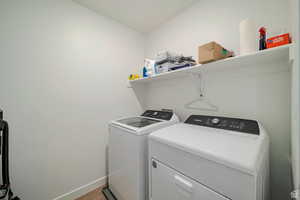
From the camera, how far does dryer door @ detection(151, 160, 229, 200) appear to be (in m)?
0.63

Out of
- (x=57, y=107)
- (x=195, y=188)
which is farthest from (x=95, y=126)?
(x=195, y=188)

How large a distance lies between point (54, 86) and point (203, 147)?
1717mm

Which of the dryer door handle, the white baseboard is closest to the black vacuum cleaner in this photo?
the white baseboard

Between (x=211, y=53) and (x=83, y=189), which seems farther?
(x=83, y=189)

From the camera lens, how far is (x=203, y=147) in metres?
0.68

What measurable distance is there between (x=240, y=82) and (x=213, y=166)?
3.16 feet

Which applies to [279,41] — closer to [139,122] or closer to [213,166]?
[213,166]

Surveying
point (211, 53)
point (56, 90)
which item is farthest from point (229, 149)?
point (56, 90)

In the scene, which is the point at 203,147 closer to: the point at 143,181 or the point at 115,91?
the point at 143,181

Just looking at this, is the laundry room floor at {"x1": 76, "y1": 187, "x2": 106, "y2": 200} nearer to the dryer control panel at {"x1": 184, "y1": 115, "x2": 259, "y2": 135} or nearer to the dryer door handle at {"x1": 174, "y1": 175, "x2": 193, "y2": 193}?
the dryer door handle at {"x1": 174, "y1": 175, "x2": 193, "y2": 193}

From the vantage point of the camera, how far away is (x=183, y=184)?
0.72 meters

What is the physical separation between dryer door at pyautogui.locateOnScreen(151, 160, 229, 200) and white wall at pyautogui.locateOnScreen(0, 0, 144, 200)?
112 centimetres

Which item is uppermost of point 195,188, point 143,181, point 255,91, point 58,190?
point 255,91

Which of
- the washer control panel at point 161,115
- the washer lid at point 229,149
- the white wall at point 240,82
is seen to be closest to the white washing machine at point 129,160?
the washer control panel at point 161,115
